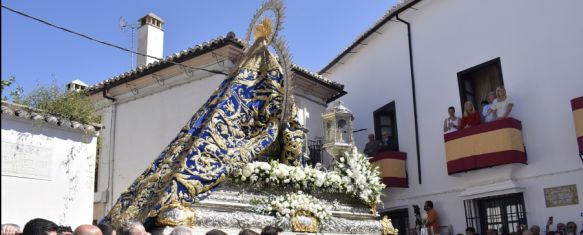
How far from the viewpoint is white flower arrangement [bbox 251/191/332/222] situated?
6077 mm

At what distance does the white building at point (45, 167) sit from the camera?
5.91 m

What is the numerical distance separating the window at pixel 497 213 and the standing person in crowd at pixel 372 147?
224cm

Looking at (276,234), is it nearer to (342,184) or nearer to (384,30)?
(342,184)

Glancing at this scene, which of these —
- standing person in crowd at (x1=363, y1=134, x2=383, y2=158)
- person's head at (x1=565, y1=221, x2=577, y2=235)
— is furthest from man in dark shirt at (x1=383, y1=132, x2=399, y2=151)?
person's head at (x1=565, y1=221, x2=577, y2=235)

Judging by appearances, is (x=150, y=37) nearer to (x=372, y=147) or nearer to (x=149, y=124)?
(x=149, y=124)

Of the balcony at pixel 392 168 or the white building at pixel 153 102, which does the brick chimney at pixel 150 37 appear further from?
the balcony at pixel 392 168

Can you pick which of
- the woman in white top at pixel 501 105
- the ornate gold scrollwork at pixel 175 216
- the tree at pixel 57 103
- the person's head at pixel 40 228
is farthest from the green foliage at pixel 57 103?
the woman in white top at pixel 501 105

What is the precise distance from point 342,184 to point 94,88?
22.1ft

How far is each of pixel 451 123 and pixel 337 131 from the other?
108 inches

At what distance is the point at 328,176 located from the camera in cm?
682

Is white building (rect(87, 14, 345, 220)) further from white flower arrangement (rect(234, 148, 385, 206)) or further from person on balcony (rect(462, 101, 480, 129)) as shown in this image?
white flower arrangement (rect(234, 148, 385, 206))

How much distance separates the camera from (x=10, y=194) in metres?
Result: 5.83

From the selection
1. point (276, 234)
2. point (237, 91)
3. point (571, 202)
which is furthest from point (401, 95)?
point (276, 234)

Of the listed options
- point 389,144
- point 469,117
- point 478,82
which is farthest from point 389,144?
point 469,117
